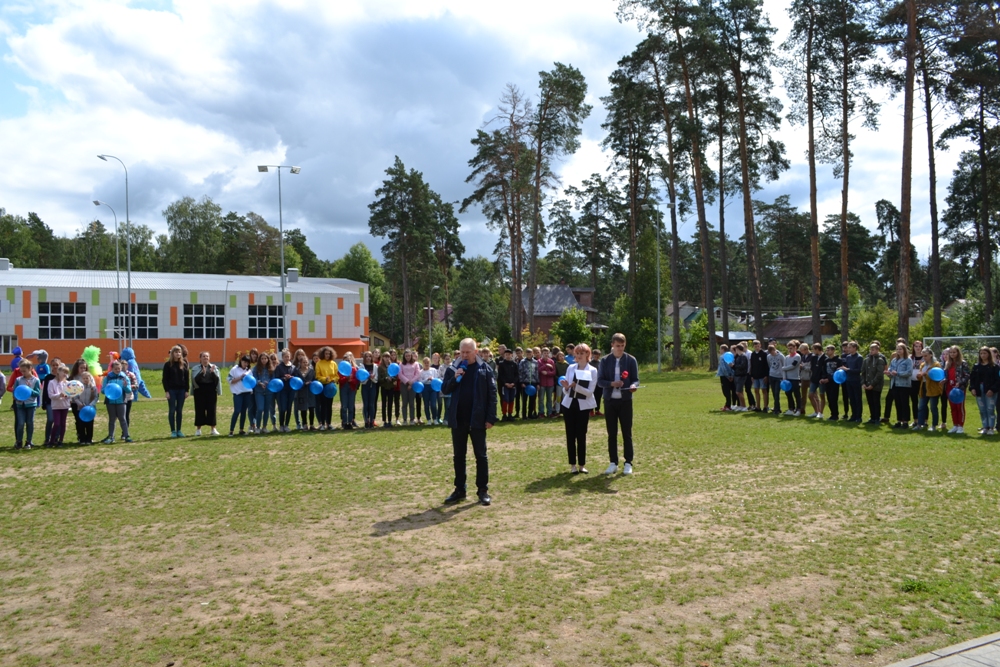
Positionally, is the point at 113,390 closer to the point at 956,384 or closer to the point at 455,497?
the point at 455,497

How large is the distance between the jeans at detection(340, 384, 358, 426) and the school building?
3754 centimetres

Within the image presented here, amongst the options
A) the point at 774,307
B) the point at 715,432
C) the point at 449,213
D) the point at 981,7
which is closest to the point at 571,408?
the point at 715,432

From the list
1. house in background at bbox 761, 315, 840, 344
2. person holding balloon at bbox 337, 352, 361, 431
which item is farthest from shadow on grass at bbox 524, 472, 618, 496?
house in background at bbox 761, 315, 840, 344

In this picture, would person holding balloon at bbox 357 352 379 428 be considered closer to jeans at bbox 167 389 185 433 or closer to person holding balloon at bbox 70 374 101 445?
jeans at bbox 167 389 185 433

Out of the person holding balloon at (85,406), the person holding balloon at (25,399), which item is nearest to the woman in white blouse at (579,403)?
the person holding balloon at (85,406)

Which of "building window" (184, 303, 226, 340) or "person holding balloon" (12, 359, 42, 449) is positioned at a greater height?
"building window" (184, 303, 226, 340)

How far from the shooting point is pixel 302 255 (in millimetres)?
108875

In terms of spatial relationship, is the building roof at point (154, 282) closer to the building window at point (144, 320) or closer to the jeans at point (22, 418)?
the building window at point (144, 320)

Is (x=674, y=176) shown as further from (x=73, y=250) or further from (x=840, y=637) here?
(x=73, y=250)

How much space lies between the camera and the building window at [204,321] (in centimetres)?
5950

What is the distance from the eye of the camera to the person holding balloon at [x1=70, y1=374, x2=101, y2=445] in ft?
46.1

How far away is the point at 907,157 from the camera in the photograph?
26.6 meters

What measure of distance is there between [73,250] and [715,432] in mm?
97160

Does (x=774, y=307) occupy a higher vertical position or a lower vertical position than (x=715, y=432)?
higher
